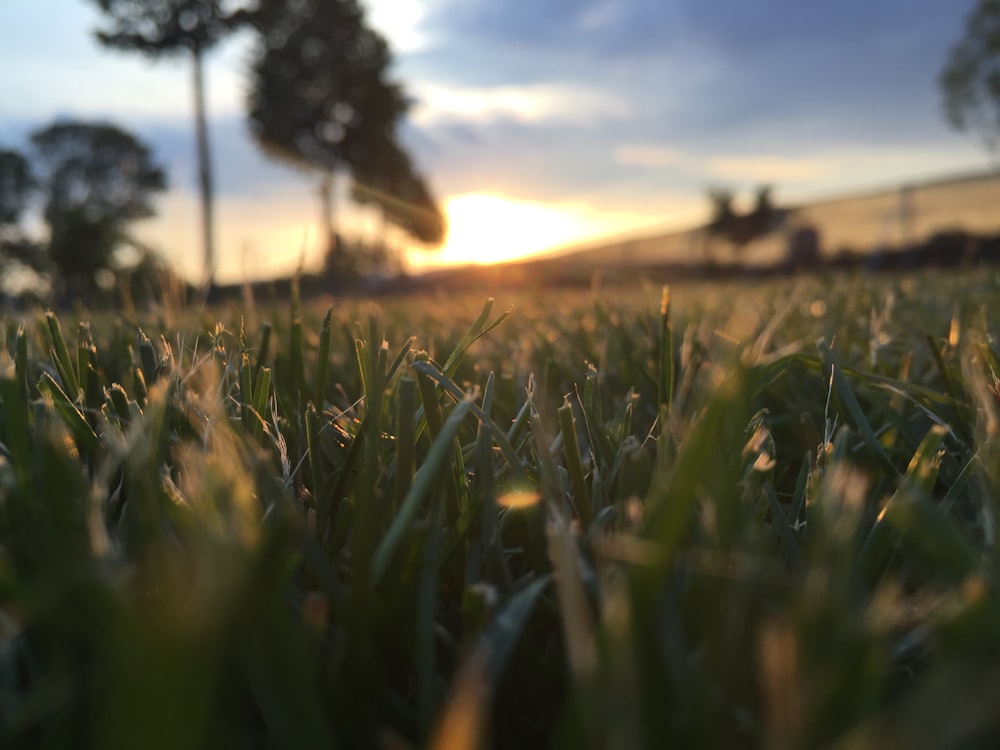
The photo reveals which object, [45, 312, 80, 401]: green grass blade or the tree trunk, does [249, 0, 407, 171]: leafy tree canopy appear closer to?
the tree trunk

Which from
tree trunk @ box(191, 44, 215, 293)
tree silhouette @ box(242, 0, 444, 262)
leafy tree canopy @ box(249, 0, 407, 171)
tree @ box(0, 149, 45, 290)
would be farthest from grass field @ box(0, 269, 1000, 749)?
tree @ box(0, 149, 45, 290)

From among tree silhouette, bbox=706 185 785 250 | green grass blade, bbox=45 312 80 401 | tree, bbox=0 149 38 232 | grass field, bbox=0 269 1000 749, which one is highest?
tree, bbox=0 149 38 232

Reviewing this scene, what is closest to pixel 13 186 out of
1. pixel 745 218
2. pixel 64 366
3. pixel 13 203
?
pixel 13 203

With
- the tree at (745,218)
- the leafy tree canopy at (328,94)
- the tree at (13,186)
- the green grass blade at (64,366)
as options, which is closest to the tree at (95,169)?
the tree at (13,186)

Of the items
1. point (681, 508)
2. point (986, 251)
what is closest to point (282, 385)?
point (681, 508)

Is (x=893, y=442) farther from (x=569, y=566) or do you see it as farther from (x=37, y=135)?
(x=37, y=135)

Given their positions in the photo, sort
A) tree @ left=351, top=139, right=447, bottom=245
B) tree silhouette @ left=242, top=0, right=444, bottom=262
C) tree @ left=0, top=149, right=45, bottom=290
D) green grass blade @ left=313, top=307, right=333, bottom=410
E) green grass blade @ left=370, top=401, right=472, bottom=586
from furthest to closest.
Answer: tree @ left=0, top=149, right=45, bottom=290
tree @ left=351, top=139, right=447, bottom=245
tree silhouette @ left=242, top=0, right=444, bottom=262
green grass blade @ left=313, top=307, right=333, bottom=410
green grass blade @ left=370, top=401, right=472, bottom=586

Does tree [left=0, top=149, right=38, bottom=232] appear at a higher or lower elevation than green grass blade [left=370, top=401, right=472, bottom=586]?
higher

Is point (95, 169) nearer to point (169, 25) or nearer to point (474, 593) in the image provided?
point (169, 25)

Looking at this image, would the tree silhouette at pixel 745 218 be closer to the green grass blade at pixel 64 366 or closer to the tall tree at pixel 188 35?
the tall tree at pixel 188 35

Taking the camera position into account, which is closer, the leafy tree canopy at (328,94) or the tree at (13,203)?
the leafy tree canopy at (328,94)
